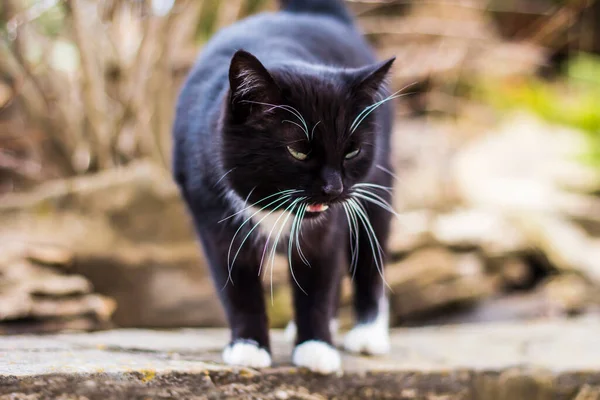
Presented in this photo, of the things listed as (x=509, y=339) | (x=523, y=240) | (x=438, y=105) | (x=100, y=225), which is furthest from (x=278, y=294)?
(x=438, y=105)

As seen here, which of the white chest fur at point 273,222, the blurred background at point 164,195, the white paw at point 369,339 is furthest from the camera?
the blurred background at point 164,195

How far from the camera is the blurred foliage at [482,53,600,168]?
600 centimetres

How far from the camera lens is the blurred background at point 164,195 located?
286 cm

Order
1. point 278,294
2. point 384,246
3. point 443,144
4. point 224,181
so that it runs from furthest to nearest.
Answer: point 443,144 < point 278,294 < point 384,246 < point 224,181

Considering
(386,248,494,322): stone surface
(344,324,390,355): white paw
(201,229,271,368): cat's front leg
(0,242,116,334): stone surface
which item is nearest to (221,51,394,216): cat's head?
(201,229,271,368): cat's front leg

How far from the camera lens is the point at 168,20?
317cm

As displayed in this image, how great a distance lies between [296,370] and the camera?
179 cm

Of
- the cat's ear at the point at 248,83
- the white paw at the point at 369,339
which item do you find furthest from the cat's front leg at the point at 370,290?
the cat's ear at the point at 248,83

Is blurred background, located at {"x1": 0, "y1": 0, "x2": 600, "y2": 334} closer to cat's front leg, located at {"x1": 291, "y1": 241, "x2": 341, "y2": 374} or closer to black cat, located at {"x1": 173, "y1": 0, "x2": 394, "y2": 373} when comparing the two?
black cat, located at {"x1": 173, "y1": 0, "x2": 394, "y2": 373}

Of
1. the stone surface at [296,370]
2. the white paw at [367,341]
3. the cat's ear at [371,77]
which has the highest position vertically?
the cat's ear at [371,77]

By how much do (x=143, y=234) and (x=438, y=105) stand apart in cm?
369

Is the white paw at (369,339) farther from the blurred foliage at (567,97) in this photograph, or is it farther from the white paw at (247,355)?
the blurred foliage at (567,97)

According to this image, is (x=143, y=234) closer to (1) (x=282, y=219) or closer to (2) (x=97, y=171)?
(2) (x=97, y=171)

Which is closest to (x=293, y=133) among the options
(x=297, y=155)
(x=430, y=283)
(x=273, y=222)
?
(x=297, y=155)
